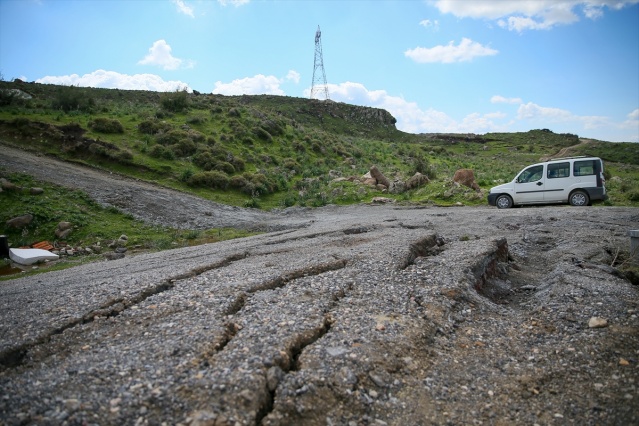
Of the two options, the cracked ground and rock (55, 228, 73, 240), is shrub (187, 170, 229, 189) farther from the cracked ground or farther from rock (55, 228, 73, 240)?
the cracked ground

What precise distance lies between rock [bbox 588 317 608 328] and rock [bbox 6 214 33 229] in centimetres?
1977

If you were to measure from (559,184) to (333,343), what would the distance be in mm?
17285

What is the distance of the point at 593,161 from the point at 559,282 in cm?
1307

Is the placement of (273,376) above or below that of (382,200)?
below

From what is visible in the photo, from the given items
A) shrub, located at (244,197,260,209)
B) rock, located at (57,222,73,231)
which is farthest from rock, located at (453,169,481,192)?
rock, located at (57,222,73,231)

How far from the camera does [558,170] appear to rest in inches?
701

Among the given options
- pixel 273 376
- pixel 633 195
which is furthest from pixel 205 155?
pixel 633 195

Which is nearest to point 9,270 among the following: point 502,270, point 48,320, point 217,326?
point 48,320

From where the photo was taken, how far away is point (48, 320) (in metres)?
6.03

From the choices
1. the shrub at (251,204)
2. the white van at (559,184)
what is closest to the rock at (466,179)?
the white van at (559,184)

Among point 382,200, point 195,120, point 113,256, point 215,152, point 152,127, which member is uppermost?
point 195,120

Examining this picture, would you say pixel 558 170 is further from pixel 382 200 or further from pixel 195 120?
pixel 195 120

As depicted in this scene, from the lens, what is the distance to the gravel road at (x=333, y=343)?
4012 mm

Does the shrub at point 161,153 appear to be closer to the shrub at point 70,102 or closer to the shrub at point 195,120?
the shrub at point 195,120
